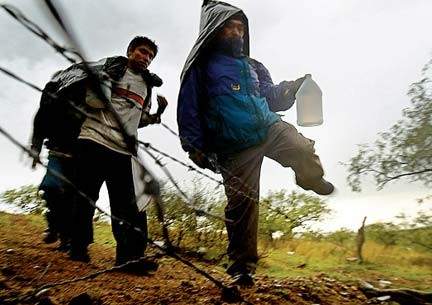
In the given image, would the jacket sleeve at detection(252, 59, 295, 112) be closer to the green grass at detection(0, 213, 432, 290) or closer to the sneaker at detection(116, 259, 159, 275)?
the sneaker at detection(116, 259, 159, 275)

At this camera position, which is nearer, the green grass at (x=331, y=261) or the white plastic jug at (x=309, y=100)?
the white plastic jug at (x=309, y=100)

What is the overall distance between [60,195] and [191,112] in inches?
63.4

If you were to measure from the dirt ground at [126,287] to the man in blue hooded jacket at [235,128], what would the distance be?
9.5 inches

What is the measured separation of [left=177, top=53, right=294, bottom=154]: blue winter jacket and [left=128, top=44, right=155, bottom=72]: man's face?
2.08ft

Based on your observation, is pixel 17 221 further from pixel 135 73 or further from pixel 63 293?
pixel 63 293

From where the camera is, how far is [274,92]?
3316 millimetres

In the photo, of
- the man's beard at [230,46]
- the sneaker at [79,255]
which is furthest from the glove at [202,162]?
the sneaker at [79,255]

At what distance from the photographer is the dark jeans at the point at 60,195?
3.65m

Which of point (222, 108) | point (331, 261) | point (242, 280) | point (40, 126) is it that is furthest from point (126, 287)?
point (331, 261)

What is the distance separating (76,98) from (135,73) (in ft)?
1.64

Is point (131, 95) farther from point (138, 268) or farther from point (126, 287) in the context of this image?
point (126, 287)

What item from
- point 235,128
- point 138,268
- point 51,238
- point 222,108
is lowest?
point 138,268

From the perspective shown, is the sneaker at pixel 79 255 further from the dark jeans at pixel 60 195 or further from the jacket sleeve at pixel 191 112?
the jacket sleeve at pixel 191 112

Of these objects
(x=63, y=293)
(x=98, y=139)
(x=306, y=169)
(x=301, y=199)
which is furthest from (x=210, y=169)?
(x=301, y=199)
